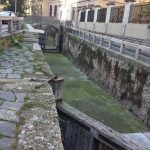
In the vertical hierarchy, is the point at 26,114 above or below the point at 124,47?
above

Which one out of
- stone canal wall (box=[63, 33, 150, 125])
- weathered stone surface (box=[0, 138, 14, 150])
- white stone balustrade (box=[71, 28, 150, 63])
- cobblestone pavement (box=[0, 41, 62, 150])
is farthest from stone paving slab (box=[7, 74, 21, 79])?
white stone balustrade (box=[71, 28, 150, 63])

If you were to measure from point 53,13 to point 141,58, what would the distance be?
48.6 metres

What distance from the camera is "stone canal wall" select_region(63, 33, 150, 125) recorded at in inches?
419

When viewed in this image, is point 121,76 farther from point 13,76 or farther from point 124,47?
point 13,76

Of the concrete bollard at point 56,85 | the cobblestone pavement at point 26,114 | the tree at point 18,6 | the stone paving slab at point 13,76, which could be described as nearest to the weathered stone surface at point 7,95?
the cobblestone pavement at point 26,114

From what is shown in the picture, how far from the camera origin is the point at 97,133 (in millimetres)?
6918

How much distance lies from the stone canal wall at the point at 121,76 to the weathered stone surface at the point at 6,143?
287 inches

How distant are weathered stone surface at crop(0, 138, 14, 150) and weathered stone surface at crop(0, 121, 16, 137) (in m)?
0.12

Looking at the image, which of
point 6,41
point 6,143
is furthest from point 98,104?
point 6,143

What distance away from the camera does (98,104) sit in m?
13.1

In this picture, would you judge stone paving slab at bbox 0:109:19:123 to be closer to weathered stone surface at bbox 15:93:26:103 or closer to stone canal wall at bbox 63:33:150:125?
weathered stone surface at bbox 15:93:26:103

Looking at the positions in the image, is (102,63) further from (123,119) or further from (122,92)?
(123,119)

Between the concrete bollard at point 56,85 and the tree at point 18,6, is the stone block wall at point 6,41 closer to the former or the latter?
the concrete bollard at point 56,85

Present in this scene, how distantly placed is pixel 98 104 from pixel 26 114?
915 centimetres
